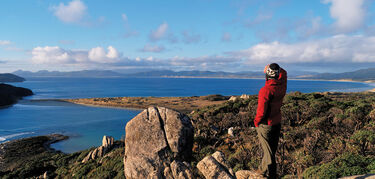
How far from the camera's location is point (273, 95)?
564 cm

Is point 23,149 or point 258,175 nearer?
point 258,175

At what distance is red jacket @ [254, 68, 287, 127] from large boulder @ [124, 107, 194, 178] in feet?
21.5

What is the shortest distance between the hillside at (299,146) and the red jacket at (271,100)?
117 inches

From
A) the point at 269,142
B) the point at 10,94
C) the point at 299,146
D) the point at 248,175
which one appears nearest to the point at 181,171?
the point at 248,175

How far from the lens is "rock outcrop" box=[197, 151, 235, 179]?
24.8ft

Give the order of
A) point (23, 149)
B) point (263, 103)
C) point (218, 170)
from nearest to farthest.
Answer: point (263, 103) < point (218, 170) < point (23, 149)

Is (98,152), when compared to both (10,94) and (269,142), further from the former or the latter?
(10,94)

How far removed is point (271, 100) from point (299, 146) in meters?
8.23

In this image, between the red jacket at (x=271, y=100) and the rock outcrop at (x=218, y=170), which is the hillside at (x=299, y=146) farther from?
the red jacket at (x=271, y=100)

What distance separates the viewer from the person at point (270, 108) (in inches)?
221

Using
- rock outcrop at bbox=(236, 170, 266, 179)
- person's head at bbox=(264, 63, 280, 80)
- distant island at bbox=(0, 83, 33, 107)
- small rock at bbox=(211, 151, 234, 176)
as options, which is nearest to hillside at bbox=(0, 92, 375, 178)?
small rock at bbox=(211, 151, 234, 176)

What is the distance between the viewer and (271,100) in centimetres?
566

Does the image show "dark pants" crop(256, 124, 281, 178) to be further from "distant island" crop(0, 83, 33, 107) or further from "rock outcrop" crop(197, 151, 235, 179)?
"distant island" crop(0, 83, 33, 107)

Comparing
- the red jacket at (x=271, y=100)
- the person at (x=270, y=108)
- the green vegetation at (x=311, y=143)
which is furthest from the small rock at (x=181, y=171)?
the red jacket at (x=271, y=100)
